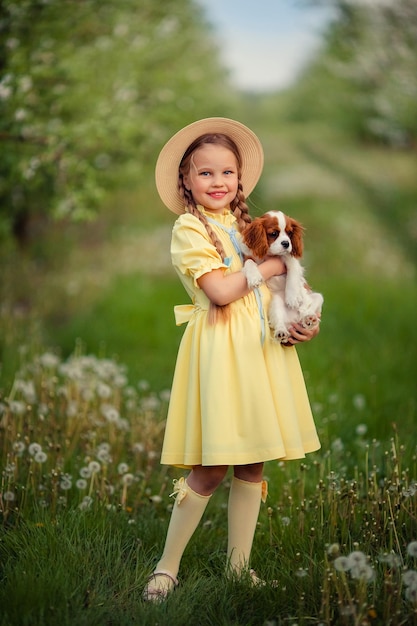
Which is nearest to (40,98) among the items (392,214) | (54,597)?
(54,597)

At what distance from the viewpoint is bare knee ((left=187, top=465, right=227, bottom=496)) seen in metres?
3.53

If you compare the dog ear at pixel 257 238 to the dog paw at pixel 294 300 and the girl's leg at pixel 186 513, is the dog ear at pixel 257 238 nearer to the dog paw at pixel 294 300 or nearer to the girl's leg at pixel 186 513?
the dog paw at pixel 294 300

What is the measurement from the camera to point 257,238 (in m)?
3.34

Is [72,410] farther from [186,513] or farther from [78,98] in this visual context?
[78,98]

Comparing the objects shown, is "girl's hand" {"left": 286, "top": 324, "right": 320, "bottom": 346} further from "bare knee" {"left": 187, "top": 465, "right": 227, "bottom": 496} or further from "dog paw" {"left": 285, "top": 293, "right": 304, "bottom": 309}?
"bare knee" {"left": 187, "top": 465, "right": 227, "bottom": 496}

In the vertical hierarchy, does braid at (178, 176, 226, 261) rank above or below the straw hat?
below

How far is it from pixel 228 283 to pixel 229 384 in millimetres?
432

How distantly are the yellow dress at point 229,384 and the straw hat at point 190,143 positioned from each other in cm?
23

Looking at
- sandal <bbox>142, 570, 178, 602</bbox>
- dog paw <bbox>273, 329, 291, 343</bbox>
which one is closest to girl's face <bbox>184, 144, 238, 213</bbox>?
dog paw <bbox>273, 329, 291, 343</bbox>

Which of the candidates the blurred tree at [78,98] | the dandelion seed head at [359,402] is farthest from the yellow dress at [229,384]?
the blurred tree at [78,98]

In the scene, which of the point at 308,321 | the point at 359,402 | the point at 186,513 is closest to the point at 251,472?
the point at 186,513

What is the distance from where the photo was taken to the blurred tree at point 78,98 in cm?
663

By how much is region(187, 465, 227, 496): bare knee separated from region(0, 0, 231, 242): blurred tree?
360 centimetres

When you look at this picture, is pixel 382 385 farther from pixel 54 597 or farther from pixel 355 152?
pixel 355 152
